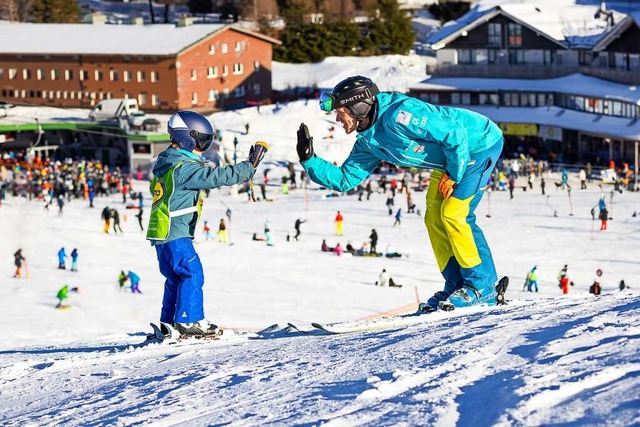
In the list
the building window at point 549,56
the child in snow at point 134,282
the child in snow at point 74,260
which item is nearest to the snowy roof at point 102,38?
the building window at point 549,56

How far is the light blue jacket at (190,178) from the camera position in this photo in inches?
335

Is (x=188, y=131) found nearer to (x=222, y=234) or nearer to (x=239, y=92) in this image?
(x=222, y=234)

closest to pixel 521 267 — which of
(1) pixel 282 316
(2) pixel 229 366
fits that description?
(1) pixel 282 316

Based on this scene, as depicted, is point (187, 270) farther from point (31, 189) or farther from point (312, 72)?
point (312, 72)

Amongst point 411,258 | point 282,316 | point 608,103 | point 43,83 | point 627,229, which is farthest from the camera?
point 43,83

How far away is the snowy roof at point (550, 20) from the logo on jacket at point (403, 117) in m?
46.9

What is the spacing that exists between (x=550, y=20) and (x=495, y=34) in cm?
241

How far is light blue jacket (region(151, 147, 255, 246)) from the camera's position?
851 centimetres

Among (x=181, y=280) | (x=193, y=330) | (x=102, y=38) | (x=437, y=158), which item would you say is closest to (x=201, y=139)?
(x=181, y=280)

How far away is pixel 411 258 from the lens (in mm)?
29766

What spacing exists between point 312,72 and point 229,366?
6206 cm

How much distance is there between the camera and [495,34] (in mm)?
56406

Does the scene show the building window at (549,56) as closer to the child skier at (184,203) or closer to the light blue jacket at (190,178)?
the child skier at (184,203)

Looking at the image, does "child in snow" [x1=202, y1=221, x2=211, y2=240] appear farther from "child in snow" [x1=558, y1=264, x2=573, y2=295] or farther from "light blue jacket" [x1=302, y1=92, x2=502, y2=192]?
"light blue jacket" [x1=302, y1=92, x2=502, y2=192]
